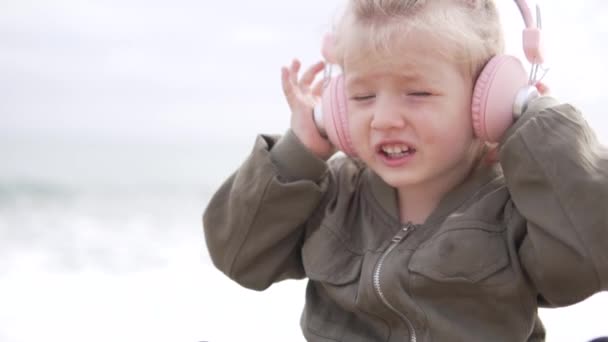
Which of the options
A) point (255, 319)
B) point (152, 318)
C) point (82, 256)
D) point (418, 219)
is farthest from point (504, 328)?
point (82, 256)

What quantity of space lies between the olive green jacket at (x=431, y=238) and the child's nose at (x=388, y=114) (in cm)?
16

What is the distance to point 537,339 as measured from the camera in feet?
4.66

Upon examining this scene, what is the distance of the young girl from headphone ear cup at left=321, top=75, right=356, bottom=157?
2 centimetres

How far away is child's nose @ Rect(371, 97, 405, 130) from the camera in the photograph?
135cm

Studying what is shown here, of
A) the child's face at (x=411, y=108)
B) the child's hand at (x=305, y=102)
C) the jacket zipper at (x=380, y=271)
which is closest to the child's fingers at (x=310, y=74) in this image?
the child's hand at (x=305, y=102)

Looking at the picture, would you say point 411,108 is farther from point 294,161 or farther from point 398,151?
point 294,161

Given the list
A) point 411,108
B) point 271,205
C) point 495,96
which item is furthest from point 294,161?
point 495,96

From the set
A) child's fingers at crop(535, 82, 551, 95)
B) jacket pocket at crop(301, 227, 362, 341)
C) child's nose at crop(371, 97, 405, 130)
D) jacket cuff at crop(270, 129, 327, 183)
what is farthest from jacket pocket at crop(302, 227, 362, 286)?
child's fingers at crop(535, 82, 551, 95)

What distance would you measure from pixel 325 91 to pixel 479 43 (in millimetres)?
278

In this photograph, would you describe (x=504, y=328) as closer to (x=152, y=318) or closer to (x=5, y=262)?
(x=152, y=318)

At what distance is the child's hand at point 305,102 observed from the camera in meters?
1.59

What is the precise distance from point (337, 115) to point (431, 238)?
254mm

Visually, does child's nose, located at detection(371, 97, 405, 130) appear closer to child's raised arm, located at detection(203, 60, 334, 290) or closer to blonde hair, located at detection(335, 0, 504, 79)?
blonde hair, located at detection(335, 0, 504, 79)

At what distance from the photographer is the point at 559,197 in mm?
1244
